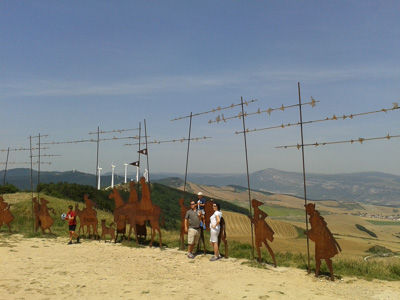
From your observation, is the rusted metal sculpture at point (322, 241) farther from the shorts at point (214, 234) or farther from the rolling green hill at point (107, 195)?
the rolling green hill at point (107, 195)

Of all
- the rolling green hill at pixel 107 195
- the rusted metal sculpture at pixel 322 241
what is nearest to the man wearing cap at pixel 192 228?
the rusted metal sculpture at pixel 322 241

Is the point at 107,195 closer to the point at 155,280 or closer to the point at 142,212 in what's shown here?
the point at 142,212

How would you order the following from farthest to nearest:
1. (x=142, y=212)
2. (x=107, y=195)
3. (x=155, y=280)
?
(x=107, y=195) → (x=142, y=212) → (x=155, y=280)

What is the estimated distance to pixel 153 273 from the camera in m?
9.66

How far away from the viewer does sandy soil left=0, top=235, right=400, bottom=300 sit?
25.7ft

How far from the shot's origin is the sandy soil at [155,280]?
25.7 ft

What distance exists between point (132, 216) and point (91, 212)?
2610 mm

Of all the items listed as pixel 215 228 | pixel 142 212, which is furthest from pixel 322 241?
pixel 142 212

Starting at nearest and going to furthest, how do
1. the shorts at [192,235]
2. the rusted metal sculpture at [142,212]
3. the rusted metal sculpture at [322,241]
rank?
the rusted metal sculpture at [322,241] → the shorts at [192,235] → the rusted metal sculpture at [142,212]

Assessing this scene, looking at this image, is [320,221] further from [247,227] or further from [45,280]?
[247,227]

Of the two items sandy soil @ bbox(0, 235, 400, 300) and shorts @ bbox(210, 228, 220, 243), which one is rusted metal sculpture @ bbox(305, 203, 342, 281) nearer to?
sandy soil @ bbox(0, 235, 400, 300)

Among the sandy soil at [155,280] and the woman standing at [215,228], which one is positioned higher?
the woman standing at [215,228]

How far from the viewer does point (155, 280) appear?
8.95 metres

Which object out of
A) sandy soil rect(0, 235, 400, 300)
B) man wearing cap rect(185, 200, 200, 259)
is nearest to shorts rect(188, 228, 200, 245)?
man wearing cap rect(185, 200, 200, 259)
